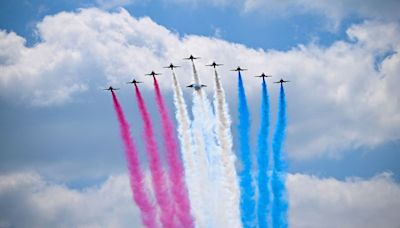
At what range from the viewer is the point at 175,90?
351ft

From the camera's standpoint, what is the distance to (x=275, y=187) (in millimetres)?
105312

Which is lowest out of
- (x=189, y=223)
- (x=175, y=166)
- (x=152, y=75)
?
(x=189, y=223)

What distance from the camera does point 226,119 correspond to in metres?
107

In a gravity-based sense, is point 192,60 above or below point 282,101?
above

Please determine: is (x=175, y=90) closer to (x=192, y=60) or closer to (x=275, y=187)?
(x=192, y=60)

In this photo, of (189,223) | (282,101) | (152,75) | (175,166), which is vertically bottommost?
(189,223)

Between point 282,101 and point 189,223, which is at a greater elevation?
point 282,101

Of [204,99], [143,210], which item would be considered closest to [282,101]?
[204,99]

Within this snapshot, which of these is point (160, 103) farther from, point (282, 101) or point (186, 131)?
point (282, 101)

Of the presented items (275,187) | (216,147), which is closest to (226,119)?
(216,147)

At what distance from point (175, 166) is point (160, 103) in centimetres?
1015

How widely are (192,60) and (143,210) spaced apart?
24911mm

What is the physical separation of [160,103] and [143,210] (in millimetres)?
16948

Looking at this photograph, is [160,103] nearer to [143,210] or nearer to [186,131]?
[186,131]
